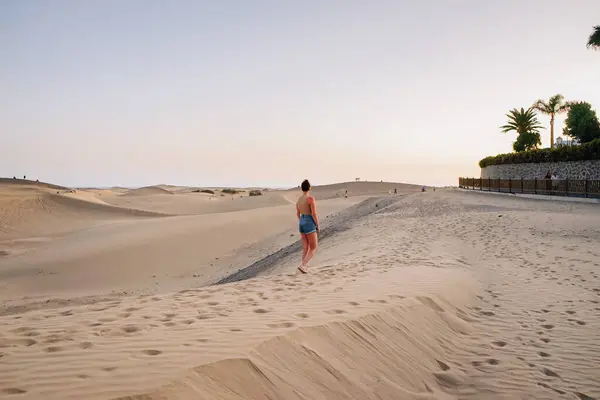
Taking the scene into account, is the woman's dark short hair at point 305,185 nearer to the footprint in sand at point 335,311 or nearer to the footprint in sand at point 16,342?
the footprint in sand at point 335,311

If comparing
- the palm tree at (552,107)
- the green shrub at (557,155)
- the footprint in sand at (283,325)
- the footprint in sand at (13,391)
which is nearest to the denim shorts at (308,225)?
the footprint in sand at (283,325)

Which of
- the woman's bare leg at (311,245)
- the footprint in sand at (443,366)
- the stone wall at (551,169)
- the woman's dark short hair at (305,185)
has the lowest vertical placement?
the footprint in sand at (443,366)

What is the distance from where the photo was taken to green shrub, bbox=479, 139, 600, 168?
101 ft

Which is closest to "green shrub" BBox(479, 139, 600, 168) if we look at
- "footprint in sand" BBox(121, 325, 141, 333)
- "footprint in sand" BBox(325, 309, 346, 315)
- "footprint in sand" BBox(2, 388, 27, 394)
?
"footprint in sand" BBox(325, 309, 346, 315)

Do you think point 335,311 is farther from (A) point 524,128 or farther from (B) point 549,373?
(A) point 524,128

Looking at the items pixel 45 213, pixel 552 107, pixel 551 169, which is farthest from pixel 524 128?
pixel 45 213

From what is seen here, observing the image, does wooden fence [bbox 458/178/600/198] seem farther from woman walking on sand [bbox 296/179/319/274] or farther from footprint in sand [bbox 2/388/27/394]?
footprint in sand [bbox 2/388/27/394]

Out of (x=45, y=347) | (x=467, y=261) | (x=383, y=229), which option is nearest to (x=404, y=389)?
(x=45, y=347)

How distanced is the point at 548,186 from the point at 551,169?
21.9 ft

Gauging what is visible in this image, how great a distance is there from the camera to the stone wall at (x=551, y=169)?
3086 centimetres

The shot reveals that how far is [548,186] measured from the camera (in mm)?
31031

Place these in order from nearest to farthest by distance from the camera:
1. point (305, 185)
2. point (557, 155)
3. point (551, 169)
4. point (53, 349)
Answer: point (53, 349) < point (305, 185) < point (557, 155) < point (551, 169)

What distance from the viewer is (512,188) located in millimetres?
37875

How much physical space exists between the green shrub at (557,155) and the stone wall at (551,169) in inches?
13.2
